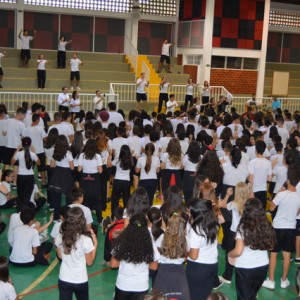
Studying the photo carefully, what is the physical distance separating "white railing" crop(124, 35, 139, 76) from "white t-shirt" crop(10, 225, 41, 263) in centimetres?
1609

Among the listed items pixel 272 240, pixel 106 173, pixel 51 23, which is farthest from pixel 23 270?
pixel 51 23

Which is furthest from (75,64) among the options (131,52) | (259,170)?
(259,170)

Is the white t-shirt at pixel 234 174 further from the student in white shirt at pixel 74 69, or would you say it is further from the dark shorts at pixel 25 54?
the dark shorts at pixel 25 54

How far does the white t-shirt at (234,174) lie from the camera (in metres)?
8.46

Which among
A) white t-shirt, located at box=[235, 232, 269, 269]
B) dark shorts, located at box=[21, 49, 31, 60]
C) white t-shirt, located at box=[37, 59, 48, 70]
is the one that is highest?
dark shorts, located at box=[21, 49, 31, 60]

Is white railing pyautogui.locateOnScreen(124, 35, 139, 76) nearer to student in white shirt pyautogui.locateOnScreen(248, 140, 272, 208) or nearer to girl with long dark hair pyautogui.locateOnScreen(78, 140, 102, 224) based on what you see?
girl with long dark hair pyautogui.locateOnScreen(78, 140, 102, 224)

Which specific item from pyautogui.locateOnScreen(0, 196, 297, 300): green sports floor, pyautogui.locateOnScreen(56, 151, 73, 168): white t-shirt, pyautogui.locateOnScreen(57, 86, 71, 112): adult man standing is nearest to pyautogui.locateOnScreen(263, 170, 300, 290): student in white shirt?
pyautogui.locateOnScreen(0, 196, 297, 300): green sports floor

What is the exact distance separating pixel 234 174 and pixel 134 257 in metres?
3.80

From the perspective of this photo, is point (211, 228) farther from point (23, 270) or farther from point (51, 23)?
point (51, 23)

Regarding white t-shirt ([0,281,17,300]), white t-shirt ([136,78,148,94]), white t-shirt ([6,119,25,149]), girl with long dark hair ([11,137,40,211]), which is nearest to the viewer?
white t-shirt ([0,281,17,300])

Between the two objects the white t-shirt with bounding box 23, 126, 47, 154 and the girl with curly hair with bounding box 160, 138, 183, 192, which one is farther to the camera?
the white t-shirt with bounding box 23, 126, 47, 154

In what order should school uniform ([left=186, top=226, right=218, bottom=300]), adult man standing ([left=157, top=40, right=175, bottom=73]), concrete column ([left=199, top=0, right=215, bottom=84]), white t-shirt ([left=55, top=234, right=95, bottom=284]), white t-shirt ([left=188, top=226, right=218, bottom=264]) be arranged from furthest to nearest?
concrete column ([left=199, top=0, right=215, bottom=84]) → adult man standing ([left=157, top=40, right=175, bottom=73]) → school uniform ([left=186, top=226, right=218, bottom=300]) → white t-shirt ([left=188, top=226, right=218, bottom=264]) → white t-shirt ([left=55, top=234, right=95, bottom=284])

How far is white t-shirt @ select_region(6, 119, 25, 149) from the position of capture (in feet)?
36.5

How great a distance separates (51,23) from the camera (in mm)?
23344
